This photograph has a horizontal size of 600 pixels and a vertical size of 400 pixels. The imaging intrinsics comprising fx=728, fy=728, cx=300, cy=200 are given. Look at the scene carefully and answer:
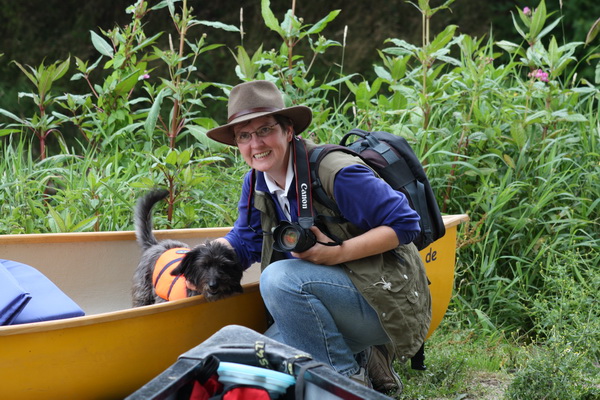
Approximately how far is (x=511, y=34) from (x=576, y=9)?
985 mm

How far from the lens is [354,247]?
2.59 metres

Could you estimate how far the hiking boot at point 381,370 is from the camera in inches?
118

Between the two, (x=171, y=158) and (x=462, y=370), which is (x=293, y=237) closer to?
(x=462, y=370)

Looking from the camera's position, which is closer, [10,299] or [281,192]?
[10,299]

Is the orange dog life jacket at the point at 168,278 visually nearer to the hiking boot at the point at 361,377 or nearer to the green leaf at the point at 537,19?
the hiking boot at the point at 361,377

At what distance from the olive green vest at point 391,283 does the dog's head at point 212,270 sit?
518 mm

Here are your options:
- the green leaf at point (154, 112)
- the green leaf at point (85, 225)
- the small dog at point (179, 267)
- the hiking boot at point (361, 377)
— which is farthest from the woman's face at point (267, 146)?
the green leaf at point (154, 112)

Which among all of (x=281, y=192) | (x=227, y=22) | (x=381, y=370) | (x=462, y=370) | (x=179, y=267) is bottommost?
(x=462, y=370)

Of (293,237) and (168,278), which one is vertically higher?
(293,237)

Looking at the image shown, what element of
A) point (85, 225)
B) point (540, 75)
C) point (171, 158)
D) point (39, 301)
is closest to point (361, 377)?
point (39, 301)

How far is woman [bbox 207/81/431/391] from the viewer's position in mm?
2584

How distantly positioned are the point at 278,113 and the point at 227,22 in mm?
7040

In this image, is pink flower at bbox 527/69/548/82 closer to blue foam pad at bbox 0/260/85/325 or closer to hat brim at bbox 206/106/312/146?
hat brim at bbox 206/106/312/146

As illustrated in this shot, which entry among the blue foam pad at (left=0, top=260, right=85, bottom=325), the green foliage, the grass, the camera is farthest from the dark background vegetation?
the camera
